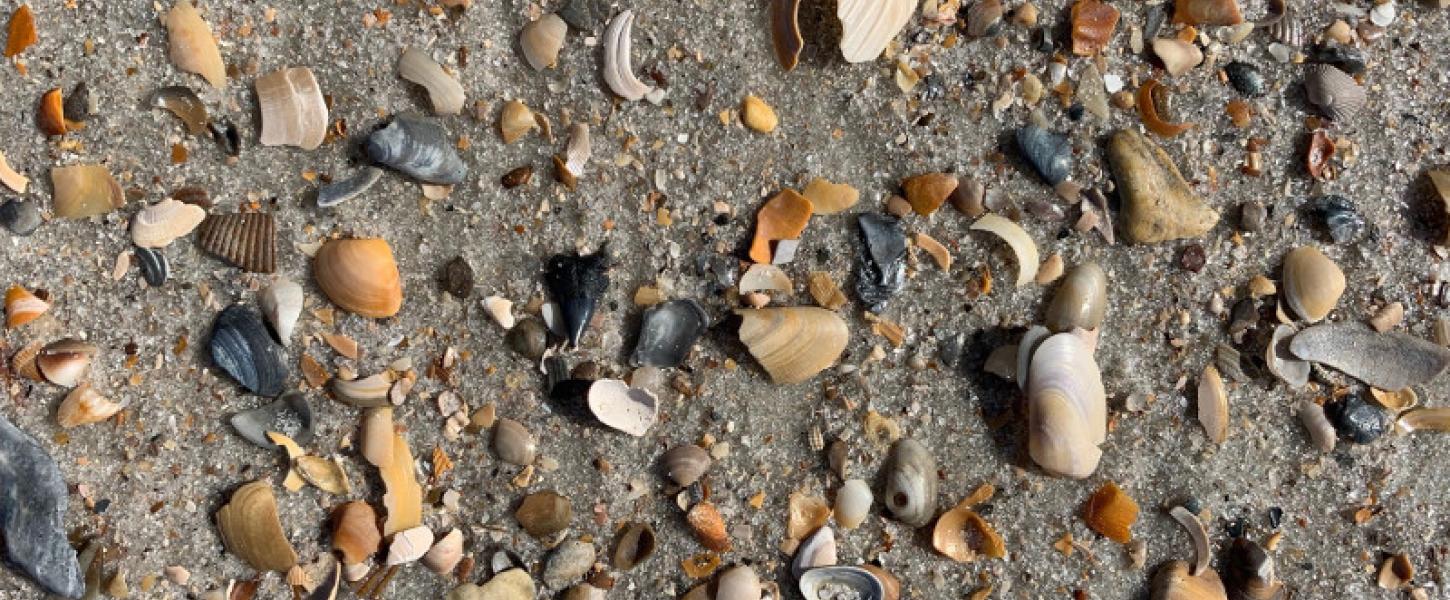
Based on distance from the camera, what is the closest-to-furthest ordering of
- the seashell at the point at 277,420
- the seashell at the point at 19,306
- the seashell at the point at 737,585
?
the seashell at the point at 19,306 < the seashell at the point at 277,420 < the seashell at the point at 737,585

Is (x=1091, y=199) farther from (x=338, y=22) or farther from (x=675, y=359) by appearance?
(x=338, y=22)

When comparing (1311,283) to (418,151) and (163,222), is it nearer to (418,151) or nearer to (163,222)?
(418,151)

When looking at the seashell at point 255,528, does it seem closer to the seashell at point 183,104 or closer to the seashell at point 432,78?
the seashell at point 183,104

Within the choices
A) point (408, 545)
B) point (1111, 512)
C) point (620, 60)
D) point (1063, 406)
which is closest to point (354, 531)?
point (408, 545)

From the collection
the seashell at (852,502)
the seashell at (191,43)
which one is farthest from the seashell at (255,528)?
the seashell at (852,502)

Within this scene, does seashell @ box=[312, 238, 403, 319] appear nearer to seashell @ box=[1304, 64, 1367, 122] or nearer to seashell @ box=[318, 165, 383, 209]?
A: seashell @ box=[318, 165, 383, 209]

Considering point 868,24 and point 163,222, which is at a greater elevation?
point 868,24
